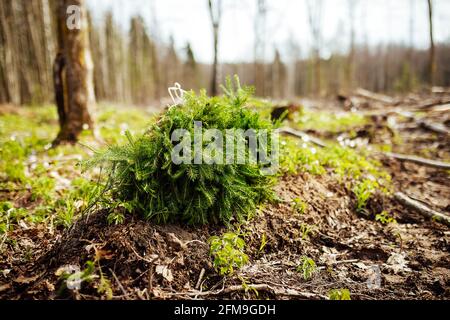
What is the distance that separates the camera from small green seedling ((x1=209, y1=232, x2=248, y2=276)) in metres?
2.37

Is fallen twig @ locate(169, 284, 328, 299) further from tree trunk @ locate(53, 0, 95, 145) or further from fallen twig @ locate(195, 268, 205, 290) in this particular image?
tree trunk @ locate(53, 0, 95, 145)

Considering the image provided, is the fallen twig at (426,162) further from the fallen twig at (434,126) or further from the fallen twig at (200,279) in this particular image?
the fallen twig at (200,279)

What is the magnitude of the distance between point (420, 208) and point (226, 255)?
282 cm

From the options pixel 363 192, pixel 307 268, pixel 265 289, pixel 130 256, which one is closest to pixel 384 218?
pixel 363 192

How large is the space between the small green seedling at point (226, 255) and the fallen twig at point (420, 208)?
8.46 feet

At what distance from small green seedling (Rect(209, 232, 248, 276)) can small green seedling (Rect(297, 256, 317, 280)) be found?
516 millimetres

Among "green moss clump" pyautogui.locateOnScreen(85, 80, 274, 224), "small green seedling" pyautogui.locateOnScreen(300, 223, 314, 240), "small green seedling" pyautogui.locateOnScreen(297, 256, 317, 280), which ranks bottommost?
"small green seedling" pyautogui.locateOnScreen(297, 256, 317, 280)

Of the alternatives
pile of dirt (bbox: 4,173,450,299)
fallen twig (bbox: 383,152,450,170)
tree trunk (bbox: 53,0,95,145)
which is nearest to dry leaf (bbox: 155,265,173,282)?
pile of dirt (bbox: 4,173,450,299)

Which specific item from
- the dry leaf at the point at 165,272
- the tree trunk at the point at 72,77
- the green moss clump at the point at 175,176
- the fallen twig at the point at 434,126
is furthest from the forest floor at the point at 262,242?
the fallen twig at the point at 434,126

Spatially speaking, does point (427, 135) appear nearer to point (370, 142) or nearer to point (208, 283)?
point (370, 142)

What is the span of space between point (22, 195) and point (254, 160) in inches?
124

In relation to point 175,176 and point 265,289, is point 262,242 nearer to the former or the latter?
point 265,289

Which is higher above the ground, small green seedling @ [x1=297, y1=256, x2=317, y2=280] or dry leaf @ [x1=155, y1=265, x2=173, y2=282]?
dry leaf @ [x1=155, y1=265, x2=173, y2=282]

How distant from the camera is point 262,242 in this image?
9.20ft
